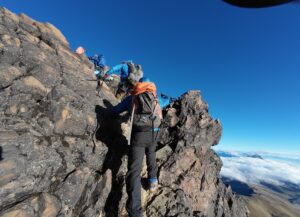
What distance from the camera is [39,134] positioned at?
8.84 meters

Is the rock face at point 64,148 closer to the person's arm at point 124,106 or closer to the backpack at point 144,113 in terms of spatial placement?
the person's arm at point 124,106

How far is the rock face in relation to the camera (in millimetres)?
7793

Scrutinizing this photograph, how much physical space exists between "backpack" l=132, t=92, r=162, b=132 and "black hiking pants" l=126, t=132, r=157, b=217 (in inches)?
12.7

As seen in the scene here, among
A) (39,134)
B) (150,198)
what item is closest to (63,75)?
(39,134)

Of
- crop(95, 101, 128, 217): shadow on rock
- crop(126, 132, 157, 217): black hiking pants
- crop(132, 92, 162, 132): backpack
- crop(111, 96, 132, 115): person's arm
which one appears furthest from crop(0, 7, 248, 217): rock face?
crop(132, 92, 162, 132): backpack

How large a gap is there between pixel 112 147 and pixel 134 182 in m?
2.89

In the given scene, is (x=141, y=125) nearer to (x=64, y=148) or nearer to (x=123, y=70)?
(x=64, y=148)

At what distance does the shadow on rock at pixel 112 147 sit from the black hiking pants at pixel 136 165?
111cm

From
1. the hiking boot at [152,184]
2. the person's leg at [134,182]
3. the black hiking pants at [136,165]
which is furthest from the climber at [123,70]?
the hiking boot at [152,184]

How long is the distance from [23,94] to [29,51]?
9.67 ft

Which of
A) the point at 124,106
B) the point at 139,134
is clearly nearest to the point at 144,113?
the point at 139,134

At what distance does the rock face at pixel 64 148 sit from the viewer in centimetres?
779

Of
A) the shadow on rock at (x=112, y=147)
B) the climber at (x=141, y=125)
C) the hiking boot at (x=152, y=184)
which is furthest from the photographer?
the hiking boot at (x=152, y=184)

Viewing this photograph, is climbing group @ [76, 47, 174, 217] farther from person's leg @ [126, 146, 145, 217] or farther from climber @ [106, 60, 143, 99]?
climber @ [106, 60, 143, 99]
